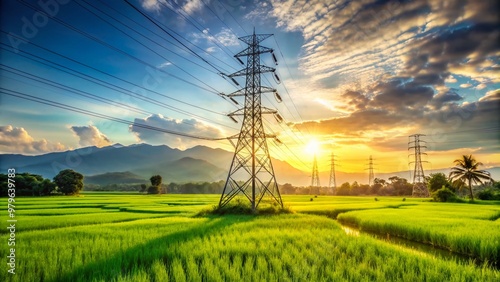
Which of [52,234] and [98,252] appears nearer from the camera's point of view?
[98,252]

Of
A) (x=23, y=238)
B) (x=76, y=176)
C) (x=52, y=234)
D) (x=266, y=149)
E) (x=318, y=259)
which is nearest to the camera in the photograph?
(x=318, y=259)

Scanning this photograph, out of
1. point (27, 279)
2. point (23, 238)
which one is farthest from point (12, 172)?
point (23, 238)

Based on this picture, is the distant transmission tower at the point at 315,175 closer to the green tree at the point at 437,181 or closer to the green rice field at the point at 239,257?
the green tree at the point at 437,181

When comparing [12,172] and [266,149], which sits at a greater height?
[266,149]

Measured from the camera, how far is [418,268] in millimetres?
8766

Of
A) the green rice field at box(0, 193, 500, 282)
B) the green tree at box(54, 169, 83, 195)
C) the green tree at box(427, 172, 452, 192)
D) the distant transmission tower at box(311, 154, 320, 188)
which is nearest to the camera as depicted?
the green rice field at box(0, 193, 500, 282)

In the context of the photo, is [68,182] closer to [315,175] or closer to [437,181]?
[315,175]

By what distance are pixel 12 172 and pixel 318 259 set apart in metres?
10.8

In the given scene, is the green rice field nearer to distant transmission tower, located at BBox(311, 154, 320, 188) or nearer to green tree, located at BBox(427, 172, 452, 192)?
green tree, located at BBox(427, 172, 452, 192)

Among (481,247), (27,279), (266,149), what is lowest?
(481,247)

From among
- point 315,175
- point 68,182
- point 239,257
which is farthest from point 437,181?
point 68,182

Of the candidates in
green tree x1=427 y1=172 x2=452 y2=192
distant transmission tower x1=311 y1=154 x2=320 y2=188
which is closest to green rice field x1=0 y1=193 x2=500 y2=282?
green tree x1=427 y1=172 x2=452 y2=192

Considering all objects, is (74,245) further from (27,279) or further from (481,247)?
(481,247)

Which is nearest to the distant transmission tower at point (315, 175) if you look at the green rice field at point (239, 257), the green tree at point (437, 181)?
the green tree at point (437, 181)
